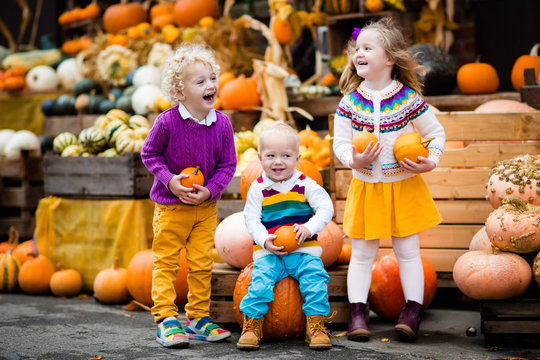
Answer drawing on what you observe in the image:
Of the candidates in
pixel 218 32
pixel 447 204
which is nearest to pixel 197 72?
pixel 447 204

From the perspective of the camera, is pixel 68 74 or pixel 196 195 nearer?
pixel 196 195

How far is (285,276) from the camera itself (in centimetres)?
378

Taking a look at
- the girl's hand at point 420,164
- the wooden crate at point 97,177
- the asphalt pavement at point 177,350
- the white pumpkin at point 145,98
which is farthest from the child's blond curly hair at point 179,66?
the white pumpkin at point 145,98

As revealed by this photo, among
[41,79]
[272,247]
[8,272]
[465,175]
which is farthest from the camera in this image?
[41,79]

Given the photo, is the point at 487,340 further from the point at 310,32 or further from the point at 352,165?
the point at 310,32

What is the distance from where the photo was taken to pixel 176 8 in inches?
296

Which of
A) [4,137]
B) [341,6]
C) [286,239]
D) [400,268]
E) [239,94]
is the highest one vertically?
[341,6]

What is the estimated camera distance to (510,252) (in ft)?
12.4

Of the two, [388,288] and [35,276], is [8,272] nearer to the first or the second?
[35,276]

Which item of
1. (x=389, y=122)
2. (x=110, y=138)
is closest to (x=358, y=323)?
(x=389, y=122)

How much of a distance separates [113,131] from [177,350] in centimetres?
258

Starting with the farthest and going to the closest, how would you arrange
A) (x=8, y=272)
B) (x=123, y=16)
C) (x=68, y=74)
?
(x=123, y=16) → (x=68, y=74) → (x=8, y=272)

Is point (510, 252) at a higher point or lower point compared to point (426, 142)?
lower

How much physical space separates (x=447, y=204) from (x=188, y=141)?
1883 millimetres
